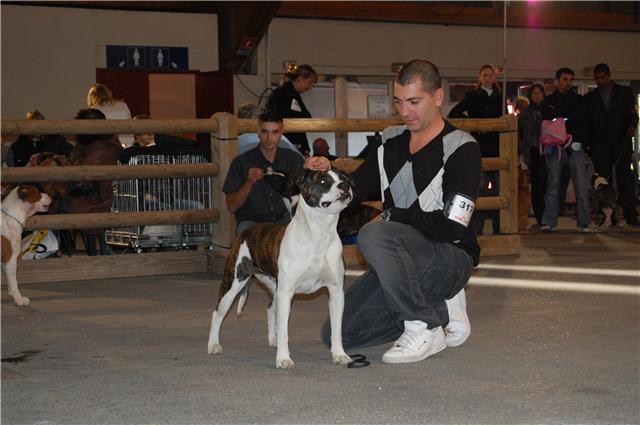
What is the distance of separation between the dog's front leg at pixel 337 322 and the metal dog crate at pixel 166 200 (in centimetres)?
413

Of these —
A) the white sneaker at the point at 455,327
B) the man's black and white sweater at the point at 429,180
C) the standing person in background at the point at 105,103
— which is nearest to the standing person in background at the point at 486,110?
the standing person in background at the point at 105,103

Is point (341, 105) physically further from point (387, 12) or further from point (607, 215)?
point (607, 215)

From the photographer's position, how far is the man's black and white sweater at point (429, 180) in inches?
191

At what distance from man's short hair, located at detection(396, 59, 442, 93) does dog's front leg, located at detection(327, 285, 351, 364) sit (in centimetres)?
104

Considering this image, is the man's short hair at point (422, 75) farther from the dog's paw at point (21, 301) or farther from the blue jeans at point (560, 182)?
the blue jeans at point (560, 182)

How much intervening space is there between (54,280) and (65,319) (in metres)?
1.90

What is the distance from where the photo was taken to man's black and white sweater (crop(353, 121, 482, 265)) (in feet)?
15.9

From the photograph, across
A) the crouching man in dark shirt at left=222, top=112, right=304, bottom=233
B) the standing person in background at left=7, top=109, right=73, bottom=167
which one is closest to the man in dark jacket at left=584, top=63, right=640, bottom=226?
the standing person in background at left=7, top=109, right=73, bottom=167

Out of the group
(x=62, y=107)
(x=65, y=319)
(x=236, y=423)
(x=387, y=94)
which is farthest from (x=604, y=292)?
(x=387, y=94)

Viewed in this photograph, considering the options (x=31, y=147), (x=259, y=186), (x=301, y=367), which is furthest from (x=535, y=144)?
(x=301, y=367)

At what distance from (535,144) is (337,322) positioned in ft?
30.4

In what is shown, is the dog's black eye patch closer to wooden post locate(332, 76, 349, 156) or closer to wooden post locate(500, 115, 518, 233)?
wooden post locate(500, 115, 518, 233)

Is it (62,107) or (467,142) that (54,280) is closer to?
(467,142)

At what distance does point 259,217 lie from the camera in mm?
7184
